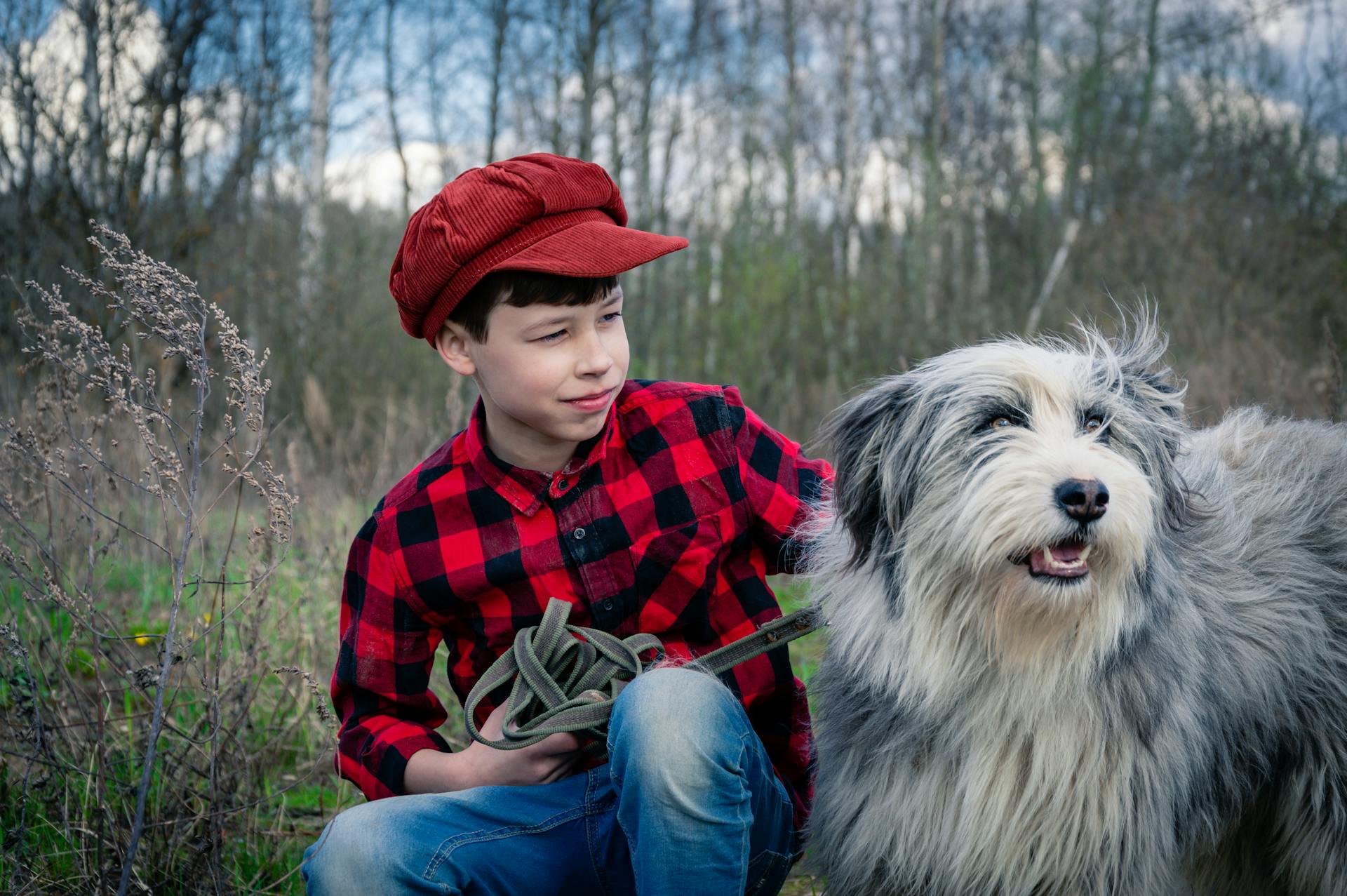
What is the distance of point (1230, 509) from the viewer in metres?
2.49

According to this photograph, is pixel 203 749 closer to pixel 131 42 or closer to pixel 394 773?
pixel 394 773

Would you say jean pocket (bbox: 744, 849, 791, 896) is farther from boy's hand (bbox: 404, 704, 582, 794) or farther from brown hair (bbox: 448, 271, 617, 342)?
brown hair (bbox: 448, 271, 617, 342)

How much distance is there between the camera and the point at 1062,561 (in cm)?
191

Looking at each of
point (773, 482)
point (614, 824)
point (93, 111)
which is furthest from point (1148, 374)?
point (93, 111)

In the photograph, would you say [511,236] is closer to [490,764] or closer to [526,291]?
[526,291]

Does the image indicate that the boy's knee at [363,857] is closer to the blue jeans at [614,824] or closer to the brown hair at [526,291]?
the blue jeans at [614,824]

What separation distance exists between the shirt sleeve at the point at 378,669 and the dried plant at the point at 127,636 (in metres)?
0.13

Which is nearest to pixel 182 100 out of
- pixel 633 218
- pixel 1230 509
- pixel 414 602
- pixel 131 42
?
pixel 131 42

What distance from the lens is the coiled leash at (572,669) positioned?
85.6 inches

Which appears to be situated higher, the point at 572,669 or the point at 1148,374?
the point at 1148,374

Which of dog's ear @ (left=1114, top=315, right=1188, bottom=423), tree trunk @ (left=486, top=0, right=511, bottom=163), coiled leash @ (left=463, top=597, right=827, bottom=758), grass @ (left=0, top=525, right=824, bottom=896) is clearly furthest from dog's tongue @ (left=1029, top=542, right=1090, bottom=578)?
tree trunk @ (left=486, top=0, right=511, bottom=163)

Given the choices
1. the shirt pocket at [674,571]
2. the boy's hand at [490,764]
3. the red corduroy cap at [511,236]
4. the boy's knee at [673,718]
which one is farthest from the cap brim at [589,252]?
the boy's hand at [490,764]

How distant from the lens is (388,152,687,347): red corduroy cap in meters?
2.21

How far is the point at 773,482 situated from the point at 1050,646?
0.79 meters
